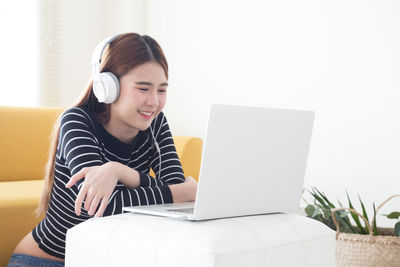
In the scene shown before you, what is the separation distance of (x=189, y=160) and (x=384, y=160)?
105cm

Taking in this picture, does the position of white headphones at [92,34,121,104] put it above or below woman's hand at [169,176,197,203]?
above

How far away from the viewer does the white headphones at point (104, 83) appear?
4.64 feet

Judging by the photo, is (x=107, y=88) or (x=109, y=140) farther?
(x=109, y=140)

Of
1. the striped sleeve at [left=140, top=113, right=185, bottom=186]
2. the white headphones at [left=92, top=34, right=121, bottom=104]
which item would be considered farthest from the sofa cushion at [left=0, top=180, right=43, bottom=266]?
the white headphones at [left=92, top=34, right=121, bottom=104]

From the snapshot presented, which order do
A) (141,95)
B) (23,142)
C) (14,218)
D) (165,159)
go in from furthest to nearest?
(23,142) < (14,218) < (165,159) < (141,95)

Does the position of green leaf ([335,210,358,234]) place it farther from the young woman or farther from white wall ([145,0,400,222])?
the young woman

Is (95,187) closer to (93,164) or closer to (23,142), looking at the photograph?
(93,164)

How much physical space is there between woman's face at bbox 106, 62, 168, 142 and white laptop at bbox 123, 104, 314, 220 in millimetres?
332

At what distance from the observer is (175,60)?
12.8ft

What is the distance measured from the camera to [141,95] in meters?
1.46

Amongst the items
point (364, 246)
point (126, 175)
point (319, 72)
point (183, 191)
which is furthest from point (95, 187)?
point (319, 72)

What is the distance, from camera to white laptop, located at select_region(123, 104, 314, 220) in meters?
1.04

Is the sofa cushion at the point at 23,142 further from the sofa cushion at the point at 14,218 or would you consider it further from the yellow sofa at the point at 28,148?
the sofa cushion at the point at 14,218

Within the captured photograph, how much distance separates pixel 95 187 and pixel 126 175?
12 cm
